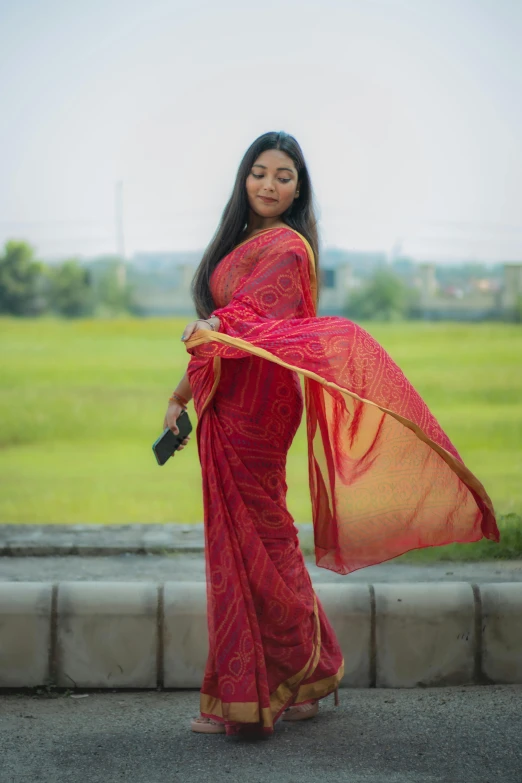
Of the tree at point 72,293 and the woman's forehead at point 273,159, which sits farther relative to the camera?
the tree at point 72,293

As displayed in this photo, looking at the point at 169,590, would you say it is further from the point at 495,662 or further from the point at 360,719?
the point at 495,662

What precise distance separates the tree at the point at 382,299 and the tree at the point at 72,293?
7.40 feet

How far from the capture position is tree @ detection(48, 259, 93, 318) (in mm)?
8297

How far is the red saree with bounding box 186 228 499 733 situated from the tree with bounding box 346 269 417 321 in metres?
5.49

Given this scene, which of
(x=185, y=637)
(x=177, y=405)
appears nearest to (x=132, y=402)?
(x=185, y=637)

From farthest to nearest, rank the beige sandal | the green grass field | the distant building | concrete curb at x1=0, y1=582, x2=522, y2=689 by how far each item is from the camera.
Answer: the distant building → the green grass field → concrete curb at x1=0, y1=582, x2=522, y2=689 → the beige sandal

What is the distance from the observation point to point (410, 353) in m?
8.09

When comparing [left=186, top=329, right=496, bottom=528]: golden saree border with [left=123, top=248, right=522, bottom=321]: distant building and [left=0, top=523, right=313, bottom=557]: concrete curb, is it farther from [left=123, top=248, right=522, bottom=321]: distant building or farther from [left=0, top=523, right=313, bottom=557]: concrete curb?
[left=123, top=248, right=522, bottom=321]: distant building

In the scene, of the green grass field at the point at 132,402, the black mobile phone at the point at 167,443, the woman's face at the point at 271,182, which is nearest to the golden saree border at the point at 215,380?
the black mobile phone at the point at 167,443

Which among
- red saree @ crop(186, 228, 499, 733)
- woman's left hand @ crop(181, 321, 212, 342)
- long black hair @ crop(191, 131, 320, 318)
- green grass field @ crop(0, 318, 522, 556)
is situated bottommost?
green grass field @ crop(0, 318, 522, 556)

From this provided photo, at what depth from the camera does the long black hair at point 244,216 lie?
7.72ft

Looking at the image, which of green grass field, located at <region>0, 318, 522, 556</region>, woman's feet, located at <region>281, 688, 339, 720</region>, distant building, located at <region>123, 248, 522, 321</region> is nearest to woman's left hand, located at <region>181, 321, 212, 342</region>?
woman's feet, located at <region>281, 688, 339, 720</region>

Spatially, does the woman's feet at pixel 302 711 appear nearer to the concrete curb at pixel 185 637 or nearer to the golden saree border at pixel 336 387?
the concrete curb at pixel 185 637

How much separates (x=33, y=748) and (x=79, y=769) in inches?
7.0
